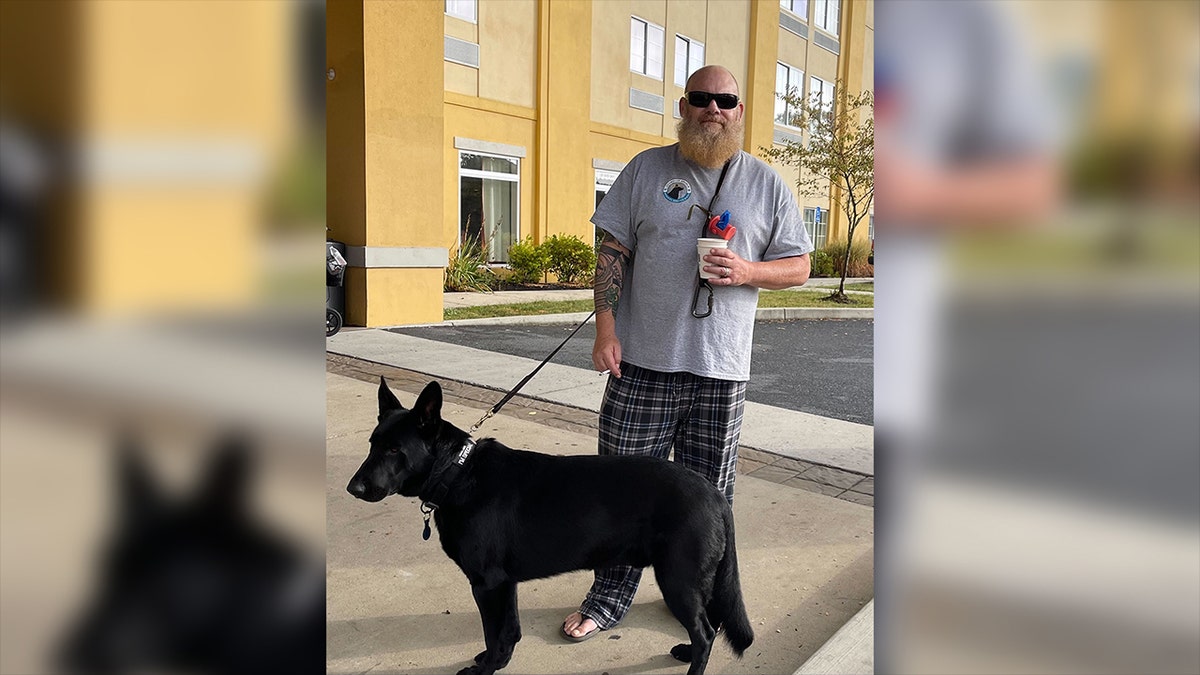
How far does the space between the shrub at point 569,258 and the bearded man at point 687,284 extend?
13.6m

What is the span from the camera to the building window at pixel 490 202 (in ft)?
52.5

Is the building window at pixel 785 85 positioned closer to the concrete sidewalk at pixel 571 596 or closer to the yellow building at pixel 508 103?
the yellow building at pixel 508 103

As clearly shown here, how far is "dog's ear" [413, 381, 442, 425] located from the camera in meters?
2.39

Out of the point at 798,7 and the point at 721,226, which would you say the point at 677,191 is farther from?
the point at 798,7

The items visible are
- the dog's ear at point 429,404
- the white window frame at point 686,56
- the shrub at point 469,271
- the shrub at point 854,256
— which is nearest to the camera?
the dog's ear at point 429,404
